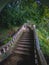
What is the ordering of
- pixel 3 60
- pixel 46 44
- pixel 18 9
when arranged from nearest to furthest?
pixel 3 60
pixel 46 44
pixel 18 9

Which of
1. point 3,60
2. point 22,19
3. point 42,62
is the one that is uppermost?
point 22,19

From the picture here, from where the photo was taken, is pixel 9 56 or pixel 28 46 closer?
pixel 9 56

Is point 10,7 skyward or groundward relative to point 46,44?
skyward

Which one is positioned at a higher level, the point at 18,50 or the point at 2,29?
the point at 2,29

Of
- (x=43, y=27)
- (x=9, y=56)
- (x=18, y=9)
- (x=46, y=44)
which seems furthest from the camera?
(x=43, y=27)

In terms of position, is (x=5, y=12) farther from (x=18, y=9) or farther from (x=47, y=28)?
(x=47, y=28)

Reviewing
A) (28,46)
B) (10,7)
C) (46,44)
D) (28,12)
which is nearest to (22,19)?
(28,12)

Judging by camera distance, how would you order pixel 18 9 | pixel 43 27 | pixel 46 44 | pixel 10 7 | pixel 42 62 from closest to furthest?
1. pixel 42 62
2. pixel 46 44
3. pixel 10 7
4. pixel 18 9
5. pixel 43 27

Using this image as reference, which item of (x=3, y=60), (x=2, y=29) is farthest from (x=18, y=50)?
(x=2, y=29)

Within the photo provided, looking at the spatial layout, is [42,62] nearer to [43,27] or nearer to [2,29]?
[2,29]

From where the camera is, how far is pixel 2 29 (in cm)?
1775

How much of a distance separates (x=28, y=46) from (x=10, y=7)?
845 centimetres

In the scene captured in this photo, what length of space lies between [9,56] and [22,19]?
11.2 meters

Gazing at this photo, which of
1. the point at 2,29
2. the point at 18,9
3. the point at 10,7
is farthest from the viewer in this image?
the point at 18,9
